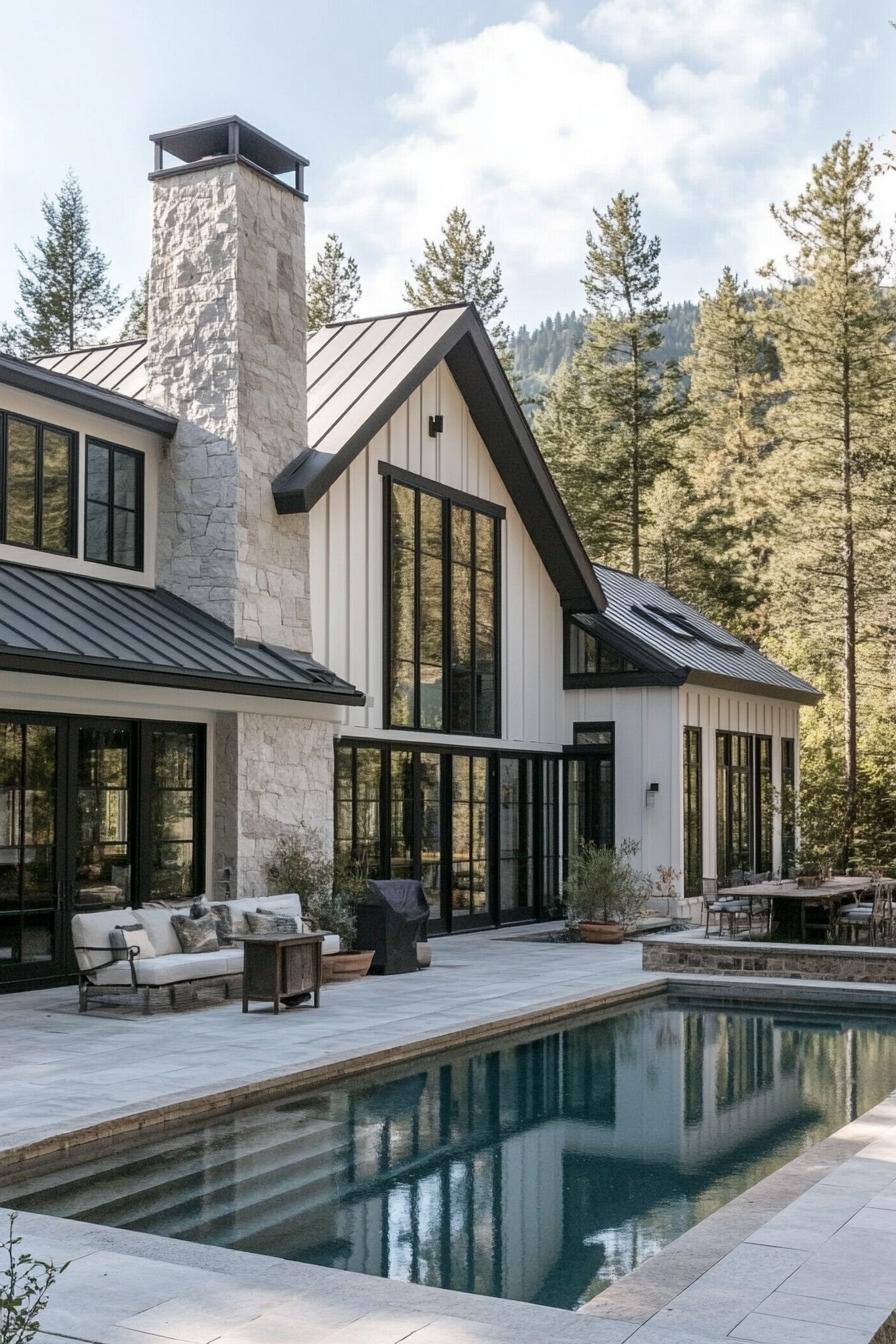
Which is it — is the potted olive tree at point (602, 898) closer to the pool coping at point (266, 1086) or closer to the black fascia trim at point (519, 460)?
the black fascia trim at point (519, 460)

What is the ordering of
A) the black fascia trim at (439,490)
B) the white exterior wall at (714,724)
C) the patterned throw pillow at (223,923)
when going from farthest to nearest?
the white exterior wall at (714,724) → the black fascia trim at (439,490) → the patterned throw pillow at (223,923)

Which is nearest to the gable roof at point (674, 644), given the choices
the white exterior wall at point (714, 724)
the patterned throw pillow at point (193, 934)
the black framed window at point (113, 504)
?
the white exterior wall at point (714, 724)

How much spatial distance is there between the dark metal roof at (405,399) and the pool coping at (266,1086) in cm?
589

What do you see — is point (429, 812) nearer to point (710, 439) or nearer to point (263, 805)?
point (263, 805)

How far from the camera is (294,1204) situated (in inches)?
242

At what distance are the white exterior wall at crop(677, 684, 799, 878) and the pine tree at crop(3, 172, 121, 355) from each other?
849 inches

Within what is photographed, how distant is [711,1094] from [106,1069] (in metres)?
3.74

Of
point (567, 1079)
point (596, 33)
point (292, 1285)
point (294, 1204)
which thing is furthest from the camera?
point (596, 33)

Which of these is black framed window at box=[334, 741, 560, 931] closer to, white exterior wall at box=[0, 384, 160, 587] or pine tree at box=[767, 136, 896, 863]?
white exterior wall at box=[0, 384, 160, 587]

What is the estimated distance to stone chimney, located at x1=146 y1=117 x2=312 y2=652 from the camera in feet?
45.6

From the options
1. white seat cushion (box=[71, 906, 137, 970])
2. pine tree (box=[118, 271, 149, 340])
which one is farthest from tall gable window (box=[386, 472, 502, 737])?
pine tree (box=[118, 271, 149, 340])

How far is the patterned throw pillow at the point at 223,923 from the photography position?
11859 millimetres

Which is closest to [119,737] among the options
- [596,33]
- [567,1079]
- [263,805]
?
[263,805]

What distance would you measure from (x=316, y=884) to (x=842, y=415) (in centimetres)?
1715
